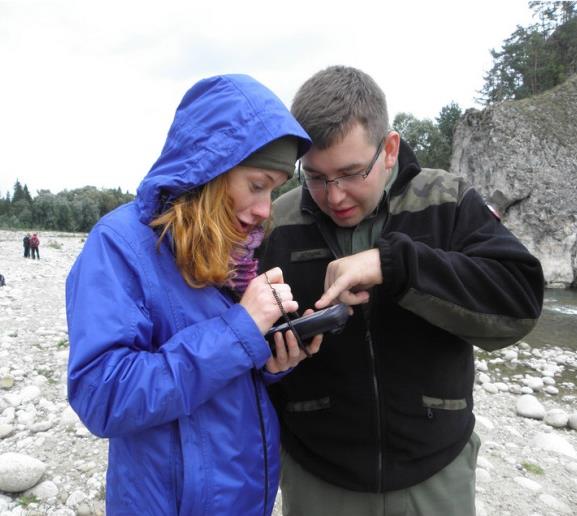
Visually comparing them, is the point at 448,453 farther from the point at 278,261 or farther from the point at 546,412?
the point at 546,412

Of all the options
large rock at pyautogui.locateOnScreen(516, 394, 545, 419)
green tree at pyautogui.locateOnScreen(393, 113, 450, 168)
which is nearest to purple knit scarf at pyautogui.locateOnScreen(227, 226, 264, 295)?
large rock at pyautogui.locateOnScreen(516, 394, 545, 419)

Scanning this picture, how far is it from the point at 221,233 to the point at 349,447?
1.21m

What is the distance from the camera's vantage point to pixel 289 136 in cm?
163

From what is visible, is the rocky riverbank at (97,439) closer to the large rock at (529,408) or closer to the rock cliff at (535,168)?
the large rock at (529,408)

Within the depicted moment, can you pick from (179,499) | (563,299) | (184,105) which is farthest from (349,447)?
(563,299)

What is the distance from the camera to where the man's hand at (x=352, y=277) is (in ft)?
5.32

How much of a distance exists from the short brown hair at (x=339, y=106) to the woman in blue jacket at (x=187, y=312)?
0.57 feet

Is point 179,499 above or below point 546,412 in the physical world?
above

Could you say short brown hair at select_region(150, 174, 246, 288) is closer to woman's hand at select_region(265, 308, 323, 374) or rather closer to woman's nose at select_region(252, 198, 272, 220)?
woman's nose at select_region(252, 198, 272, 220)

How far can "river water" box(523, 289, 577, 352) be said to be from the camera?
1045 centimetres

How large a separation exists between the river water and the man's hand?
10.3m

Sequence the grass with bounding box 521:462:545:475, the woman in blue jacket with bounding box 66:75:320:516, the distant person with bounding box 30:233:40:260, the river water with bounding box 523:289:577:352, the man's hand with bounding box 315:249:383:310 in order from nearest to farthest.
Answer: the woman in blue jacket with bounding box 66:75:320:516, the man's hand with bounding box 315:249:383:310, the grass with bounding box 521:462:545:475, the river water with bounding box 523:289:577:352, the distant person with bounding box 30:233:40:260

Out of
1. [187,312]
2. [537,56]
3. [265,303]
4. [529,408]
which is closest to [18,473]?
[187,312]

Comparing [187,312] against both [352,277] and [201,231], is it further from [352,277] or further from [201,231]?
[352,277]
